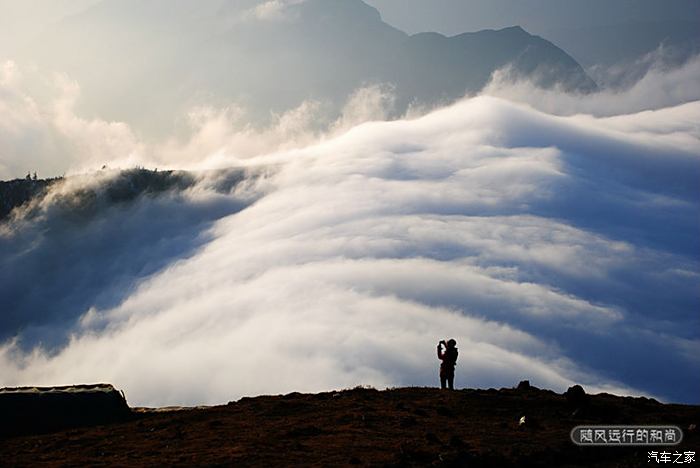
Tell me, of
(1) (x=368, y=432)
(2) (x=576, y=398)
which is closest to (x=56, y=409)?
(1) (x=368, y=432)

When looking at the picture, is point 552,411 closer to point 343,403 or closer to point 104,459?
point 343,403

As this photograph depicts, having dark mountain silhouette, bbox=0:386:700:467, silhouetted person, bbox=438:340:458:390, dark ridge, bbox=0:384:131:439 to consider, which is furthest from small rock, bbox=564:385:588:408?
dark ridge, bbox=0:384:131:439

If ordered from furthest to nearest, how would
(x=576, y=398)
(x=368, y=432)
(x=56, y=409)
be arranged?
(x=56, y=409), (x=576, y=398), (x=368, y=432)

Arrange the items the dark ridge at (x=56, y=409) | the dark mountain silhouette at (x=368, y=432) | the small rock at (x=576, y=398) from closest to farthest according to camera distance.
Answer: the dark mountain silhouette at (x=368, y=432)
the small rock at (x=576, y=398)
the dark ridge at (x=56, y=409)

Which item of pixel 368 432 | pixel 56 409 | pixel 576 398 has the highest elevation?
pixel 576 398

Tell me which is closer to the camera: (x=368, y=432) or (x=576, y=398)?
(x=368, y=432)

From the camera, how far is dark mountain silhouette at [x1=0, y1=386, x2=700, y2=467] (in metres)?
20.6

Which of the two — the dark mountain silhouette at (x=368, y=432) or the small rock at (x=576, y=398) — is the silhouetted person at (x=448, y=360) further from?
the small rock at (x=576, y=398)

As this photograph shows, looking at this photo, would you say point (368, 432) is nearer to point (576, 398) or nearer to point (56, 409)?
point (576, 398)

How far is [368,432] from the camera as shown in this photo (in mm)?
24172

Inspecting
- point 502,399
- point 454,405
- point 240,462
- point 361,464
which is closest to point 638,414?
point 502,399

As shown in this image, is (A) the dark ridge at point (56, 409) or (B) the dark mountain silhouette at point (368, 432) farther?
(A) the dark ridge at point (56, 409)

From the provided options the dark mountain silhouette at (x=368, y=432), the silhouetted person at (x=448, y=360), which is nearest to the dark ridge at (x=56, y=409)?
the dark mountain silhouette at (x=368, y=432)

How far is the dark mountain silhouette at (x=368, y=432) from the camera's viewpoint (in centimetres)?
2062
